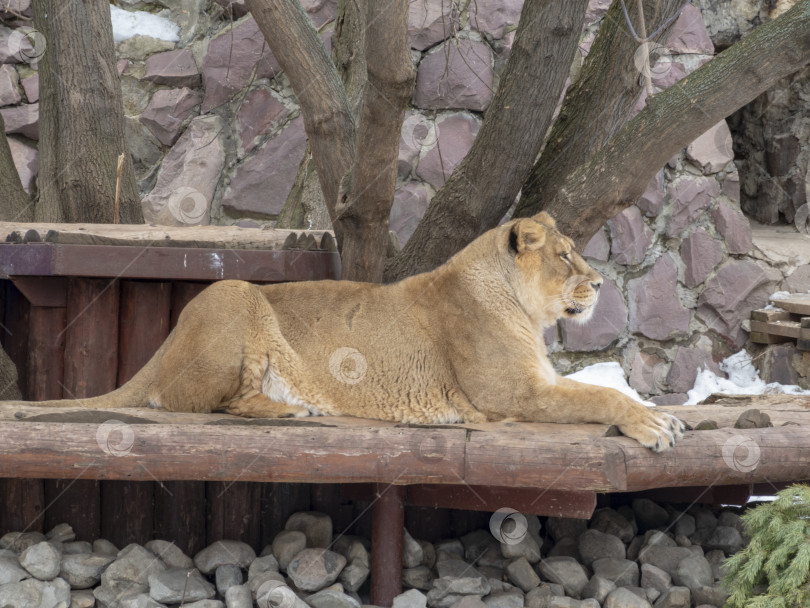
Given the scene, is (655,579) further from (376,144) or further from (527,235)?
(376,144)

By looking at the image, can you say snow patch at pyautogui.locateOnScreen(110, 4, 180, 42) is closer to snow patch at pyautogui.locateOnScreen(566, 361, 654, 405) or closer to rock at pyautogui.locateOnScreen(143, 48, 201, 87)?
rock at pyautogui.locateOnScreen(143, 48, 201, 87)

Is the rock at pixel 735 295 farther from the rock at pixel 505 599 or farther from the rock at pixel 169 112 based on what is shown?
the rock at pixel 169 112

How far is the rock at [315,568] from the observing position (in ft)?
13.3

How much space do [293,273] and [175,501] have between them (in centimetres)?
141

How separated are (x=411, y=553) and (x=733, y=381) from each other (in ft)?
13.3

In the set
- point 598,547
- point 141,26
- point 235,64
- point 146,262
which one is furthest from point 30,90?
point 598,547

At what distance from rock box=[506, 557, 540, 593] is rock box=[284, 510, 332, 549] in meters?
0.91

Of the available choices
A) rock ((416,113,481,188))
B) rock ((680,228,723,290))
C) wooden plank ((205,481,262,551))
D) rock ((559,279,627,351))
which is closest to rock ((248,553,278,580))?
wooden plank ((205,481,262,551))

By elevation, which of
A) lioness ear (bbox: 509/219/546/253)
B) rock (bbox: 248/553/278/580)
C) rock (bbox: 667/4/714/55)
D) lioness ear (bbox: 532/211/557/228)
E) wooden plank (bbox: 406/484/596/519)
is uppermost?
rock (bbox: 667/4/714/55)

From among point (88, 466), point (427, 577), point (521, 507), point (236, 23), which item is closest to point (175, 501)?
point (88, 466)

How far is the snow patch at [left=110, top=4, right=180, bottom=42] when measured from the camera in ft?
24.8

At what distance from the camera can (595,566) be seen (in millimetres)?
4453

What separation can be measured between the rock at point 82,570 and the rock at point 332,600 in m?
1.03

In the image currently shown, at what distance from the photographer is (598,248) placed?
7414mm
